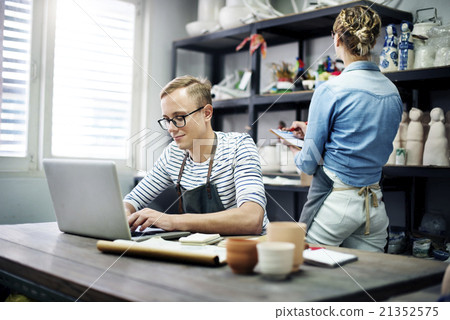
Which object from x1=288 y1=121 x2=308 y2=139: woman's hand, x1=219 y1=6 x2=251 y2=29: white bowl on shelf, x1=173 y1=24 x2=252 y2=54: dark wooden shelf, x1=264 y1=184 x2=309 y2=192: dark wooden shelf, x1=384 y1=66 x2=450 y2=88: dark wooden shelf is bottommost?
x1=264 y1=184 x2=309 y2=192: dark wooden shelf

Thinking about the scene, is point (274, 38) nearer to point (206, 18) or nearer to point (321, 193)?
point (206, 18)

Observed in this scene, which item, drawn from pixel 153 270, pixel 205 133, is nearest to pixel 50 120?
pixel 205 133

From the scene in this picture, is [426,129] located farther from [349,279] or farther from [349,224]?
[349,279]

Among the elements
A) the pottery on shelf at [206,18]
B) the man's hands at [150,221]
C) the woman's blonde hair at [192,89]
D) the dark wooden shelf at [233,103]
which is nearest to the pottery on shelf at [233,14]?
the pottery on shelf at [206,18]

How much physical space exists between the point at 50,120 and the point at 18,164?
0.36 meters

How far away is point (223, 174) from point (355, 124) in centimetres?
51

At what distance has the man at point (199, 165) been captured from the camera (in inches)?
69.7

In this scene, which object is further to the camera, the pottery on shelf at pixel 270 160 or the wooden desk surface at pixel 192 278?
the pottery on shelf at pixel 270 160

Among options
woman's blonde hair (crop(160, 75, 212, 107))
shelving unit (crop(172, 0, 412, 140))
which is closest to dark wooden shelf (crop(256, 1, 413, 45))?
shelving unit (crop(172, 0, 412, 140))

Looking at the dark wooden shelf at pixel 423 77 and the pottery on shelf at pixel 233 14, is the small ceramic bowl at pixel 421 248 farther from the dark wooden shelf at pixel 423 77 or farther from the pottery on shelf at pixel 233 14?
the pottery on shelf at pixel 233 14

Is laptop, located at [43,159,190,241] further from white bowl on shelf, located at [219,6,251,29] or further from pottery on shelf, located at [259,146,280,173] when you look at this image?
white bowl on shelf, located at [219,6,251,29]

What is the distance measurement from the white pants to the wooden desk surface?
425mm

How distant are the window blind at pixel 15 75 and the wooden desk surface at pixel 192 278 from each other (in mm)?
2130

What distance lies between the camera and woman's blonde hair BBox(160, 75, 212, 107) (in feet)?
6.33
